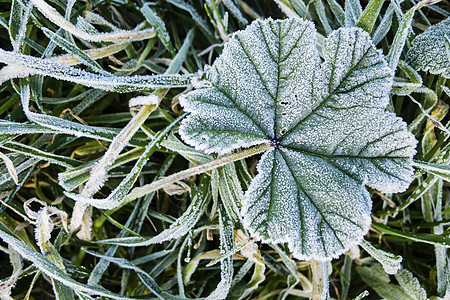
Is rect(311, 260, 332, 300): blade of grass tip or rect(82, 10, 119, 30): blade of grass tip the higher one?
rect(82, 10, 119, 30): blade of grass tip

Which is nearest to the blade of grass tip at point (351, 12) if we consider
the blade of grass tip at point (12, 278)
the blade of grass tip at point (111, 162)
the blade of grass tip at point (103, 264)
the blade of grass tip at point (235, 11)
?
the blade of grass tip at point (235, 11)

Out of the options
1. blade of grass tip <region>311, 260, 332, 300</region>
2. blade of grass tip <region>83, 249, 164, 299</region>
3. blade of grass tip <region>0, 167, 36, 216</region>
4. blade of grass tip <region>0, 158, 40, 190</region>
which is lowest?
blade of grass tip <region>311, 260, 332, 300</region>

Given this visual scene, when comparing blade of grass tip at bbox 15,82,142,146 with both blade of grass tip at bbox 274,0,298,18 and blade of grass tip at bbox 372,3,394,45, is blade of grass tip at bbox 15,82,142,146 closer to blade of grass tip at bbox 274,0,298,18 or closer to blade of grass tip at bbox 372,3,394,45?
blade of grass tip at bbox 274,0,298,18

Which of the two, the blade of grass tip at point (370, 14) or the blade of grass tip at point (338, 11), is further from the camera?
the blade of grass tip at point (338, 11)

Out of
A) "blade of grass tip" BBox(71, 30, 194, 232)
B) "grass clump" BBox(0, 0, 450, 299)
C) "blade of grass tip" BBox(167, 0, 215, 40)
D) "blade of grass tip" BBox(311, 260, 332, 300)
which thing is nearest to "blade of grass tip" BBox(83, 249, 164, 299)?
"grass clump" BBox(0, 0, 450, 299)

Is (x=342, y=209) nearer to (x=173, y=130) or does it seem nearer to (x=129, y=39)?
(x=173, y=130)

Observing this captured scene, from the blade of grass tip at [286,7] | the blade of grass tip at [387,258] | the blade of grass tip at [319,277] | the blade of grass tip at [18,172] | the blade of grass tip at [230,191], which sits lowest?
the blade of grass tip at [319,277]

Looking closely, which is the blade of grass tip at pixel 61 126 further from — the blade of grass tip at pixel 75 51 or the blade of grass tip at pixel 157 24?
the blade of grass tip at pixel 157 24
